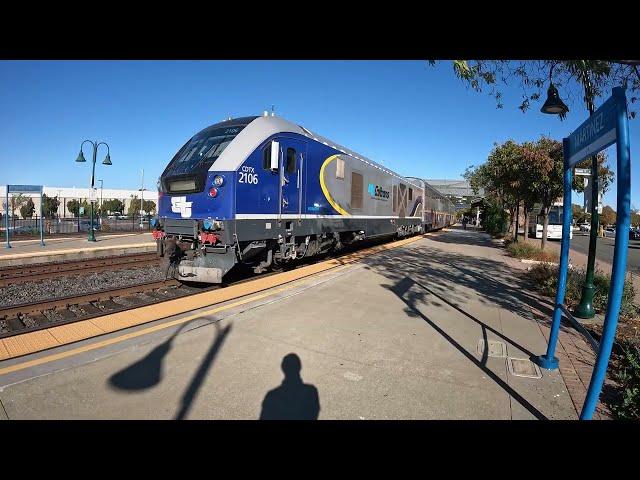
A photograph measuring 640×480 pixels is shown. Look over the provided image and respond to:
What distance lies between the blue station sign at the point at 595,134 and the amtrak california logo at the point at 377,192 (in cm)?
1017

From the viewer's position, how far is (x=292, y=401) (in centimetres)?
334

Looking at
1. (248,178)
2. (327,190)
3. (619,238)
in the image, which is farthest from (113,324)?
(327,190)

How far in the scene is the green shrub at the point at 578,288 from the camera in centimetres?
649

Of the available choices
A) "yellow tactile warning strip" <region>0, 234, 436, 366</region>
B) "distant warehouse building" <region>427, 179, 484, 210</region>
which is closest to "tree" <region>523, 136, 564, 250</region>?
"yellow tactile warning strip" <region>0, 234, 436, 366</region>

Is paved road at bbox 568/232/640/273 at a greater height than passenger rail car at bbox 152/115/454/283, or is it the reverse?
passenger rail car at bbox 152/115/454/283

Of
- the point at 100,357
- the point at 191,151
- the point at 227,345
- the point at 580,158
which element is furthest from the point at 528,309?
the point at 191,151

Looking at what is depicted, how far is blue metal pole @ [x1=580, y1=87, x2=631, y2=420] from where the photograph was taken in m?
2.65

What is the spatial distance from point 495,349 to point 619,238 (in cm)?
251

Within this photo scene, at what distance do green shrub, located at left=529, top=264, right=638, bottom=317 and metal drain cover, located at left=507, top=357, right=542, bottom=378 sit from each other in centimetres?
278

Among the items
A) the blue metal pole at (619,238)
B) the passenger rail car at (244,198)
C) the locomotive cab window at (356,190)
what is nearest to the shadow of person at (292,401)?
the blue metal pole at (619,238)

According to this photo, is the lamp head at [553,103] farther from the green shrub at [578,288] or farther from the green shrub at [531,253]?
the green shrub at [531,253]

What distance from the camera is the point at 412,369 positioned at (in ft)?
13.5

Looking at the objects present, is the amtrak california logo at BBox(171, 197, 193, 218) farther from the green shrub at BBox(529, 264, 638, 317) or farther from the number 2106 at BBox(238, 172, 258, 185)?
the green shrub at BBox(529, 264, 638, 317)
